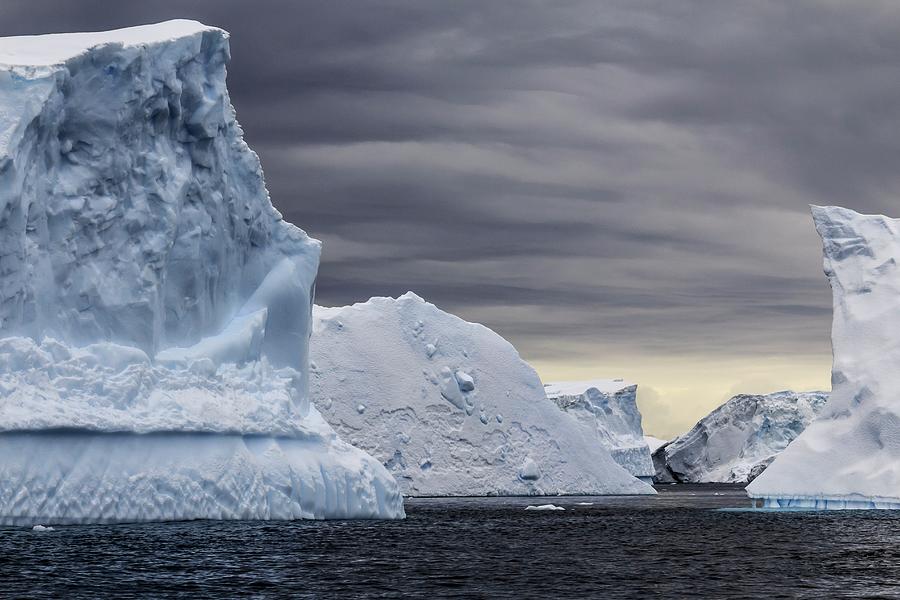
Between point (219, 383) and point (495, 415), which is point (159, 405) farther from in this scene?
point (495, 415)

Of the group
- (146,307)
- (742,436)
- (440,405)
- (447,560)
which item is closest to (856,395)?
(447,560)

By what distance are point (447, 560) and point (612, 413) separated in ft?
242

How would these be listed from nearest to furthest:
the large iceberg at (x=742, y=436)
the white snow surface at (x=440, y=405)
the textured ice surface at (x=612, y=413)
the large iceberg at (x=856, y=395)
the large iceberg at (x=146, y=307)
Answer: the large iceberg at (x=146, y=307) < the large iceberg at (x=856, y=395) < the white snow surface at (x=440, y=405) < the textured ice surface at (x=612, y=413) < the large iceberg at (x=742, y=436)

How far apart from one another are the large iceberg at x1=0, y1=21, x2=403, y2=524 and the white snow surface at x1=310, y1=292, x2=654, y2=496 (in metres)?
24.6

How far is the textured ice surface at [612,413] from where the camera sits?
94562 mm

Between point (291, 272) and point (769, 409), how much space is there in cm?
8780

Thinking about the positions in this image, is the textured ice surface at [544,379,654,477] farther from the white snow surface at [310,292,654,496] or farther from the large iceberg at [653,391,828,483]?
the white snow surface at [310,292,654,496]

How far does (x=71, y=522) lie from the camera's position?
96.9 feet

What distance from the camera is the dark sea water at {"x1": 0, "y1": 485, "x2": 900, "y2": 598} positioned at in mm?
21328

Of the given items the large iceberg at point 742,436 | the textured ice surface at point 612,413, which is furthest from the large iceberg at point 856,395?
the large iceberg at point 742,436

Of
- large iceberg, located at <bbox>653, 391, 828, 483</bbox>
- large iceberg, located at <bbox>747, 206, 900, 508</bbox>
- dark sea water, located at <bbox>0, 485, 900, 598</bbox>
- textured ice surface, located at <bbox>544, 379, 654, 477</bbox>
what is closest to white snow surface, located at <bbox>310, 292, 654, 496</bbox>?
large iceberg, located at <bbox>747, 206, 900, 508</bbox>

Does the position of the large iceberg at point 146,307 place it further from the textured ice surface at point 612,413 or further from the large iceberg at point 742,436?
the large iceberg at point 742,436

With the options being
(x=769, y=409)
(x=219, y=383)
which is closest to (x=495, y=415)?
(x=219, y=383)

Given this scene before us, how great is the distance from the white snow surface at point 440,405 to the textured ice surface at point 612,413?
24580 mm
